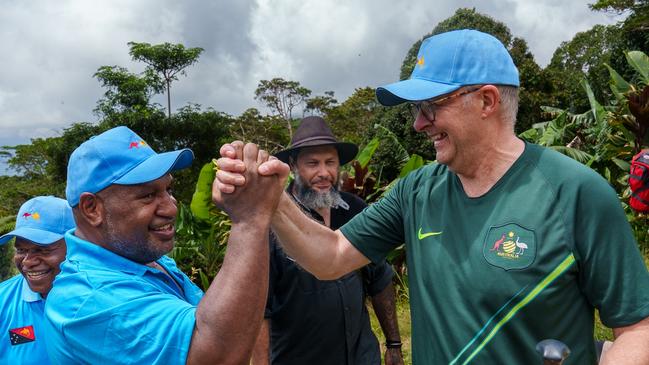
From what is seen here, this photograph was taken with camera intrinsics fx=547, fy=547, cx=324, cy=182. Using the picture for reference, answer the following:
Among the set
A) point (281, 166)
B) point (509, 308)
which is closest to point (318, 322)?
point (509, 308)

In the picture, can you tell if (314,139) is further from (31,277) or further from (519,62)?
(519,62)

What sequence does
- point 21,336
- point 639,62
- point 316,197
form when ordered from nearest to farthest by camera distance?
1. point 21,336
2. point 316,197
3. point 639,62

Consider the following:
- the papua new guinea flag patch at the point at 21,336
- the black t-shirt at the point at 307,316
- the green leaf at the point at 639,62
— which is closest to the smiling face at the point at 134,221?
the black t-shirt at the point at 307,316

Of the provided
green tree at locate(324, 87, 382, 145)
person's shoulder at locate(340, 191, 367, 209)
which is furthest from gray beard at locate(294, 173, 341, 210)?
green tree at locate(324, 87, 382, 145)

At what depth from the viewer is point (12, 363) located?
2.66 metres

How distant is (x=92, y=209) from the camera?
1872 mm

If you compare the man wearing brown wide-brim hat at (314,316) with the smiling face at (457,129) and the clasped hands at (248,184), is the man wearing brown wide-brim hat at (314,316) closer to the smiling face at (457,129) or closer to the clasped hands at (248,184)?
the smiling face at (457,129)

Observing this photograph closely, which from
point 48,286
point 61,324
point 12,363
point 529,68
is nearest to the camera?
Result: point 61,324

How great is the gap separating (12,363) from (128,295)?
155 centimetres

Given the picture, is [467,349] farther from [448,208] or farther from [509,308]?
[448,208]

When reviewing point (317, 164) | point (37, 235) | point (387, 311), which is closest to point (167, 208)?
point (37, 235)

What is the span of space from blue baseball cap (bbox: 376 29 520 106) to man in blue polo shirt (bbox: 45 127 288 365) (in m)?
0.72

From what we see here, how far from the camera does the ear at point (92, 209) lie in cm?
186

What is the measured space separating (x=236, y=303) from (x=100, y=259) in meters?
0.69
